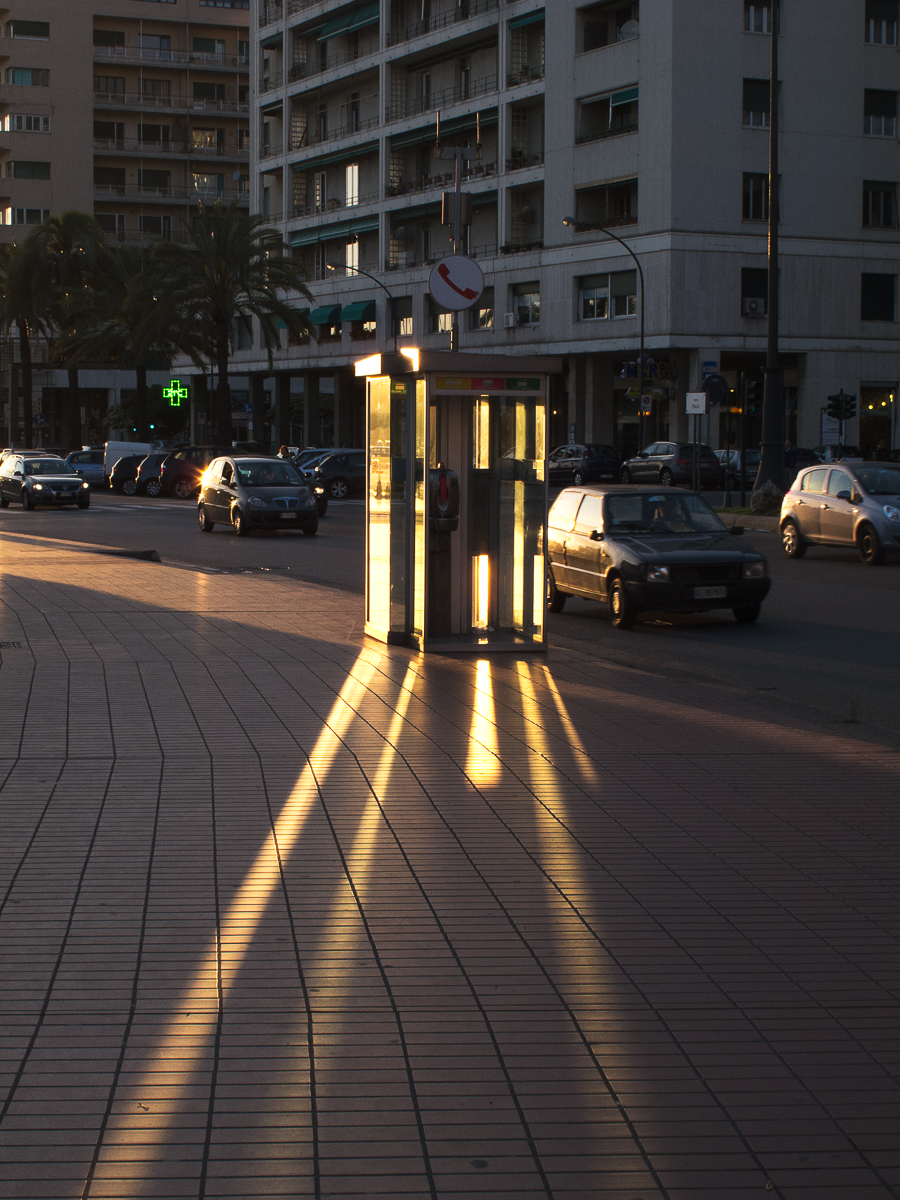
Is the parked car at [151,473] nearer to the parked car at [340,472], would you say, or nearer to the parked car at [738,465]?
the parked car at [340,472]

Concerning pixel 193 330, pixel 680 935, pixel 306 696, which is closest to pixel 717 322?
pixel 193 330

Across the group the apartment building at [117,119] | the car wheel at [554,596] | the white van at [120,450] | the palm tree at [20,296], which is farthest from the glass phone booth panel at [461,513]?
the apartment building at [117,119]

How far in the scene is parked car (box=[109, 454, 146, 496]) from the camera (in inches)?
1951

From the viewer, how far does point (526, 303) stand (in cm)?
5903

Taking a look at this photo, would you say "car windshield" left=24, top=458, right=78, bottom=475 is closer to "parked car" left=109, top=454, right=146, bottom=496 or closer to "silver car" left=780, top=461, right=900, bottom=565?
"parked car" left=109, top=454, right=146, bottom=496

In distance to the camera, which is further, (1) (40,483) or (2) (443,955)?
(1) (40,483)

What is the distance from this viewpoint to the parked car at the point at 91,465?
53.4 m

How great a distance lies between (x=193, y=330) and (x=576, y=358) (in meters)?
15.2

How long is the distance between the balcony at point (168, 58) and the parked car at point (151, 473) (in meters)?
58.1

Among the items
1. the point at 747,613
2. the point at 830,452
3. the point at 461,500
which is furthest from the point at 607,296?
the point at 461,500

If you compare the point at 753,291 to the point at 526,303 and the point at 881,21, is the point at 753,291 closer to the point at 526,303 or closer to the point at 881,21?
the point at 526,303

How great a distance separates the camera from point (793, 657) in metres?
12.5

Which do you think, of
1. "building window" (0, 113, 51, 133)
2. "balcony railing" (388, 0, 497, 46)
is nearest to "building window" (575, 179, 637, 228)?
"balcony railing" (388, 0, 497, 46)

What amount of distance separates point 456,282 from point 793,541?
12.3 meters
